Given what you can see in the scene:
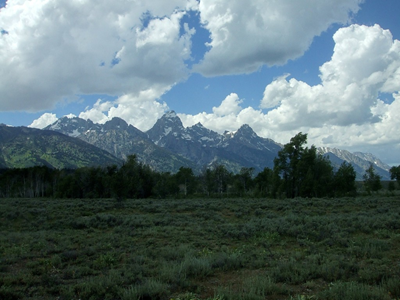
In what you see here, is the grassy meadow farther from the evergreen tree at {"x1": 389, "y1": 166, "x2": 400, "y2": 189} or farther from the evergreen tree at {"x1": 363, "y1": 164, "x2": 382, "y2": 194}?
the evergreen tree at {"x1": 389, "y1": 166, "x2": 400, "y2": 189}

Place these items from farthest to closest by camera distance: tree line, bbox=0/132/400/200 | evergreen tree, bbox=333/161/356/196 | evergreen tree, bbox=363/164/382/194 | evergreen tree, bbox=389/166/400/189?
evergreen tree, bbox=389/166/400/189 < evergreen tree, bbox=363/164/382/194 < evergreen tree, bbox=333/161/356/196 < tree line, bbox=0/132/400/200

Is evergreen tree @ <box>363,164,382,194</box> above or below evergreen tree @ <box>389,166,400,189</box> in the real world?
below

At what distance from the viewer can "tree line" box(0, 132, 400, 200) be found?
53.0 meters

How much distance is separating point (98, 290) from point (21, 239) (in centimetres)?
1062

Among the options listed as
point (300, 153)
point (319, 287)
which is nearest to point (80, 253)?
point (319, 287)

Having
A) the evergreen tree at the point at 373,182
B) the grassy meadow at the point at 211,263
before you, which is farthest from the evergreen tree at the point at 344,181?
the grassy meadow at the point at 211,263

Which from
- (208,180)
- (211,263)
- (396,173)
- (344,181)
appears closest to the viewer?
(211,263)

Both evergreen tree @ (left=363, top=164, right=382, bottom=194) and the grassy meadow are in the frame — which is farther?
evergreen tree @ (left=363, top=164, right=382, bottom=194)

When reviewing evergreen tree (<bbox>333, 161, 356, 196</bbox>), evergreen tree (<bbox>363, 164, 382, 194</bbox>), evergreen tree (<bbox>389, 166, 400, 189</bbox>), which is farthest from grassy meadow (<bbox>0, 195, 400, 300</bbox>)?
evergreen tree (<bbox>389, 166, 400, 189</bbox>)

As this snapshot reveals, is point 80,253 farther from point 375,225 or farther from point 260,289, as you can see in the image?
point 375,225

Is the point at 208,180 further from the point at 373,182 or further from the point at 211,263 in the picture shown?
the point at 211,263

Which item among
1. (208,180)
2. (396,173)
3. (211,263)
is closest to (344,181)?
(396,173)

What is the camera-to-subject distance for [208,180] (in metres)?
84.3

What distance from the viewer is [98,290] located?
285 inches
